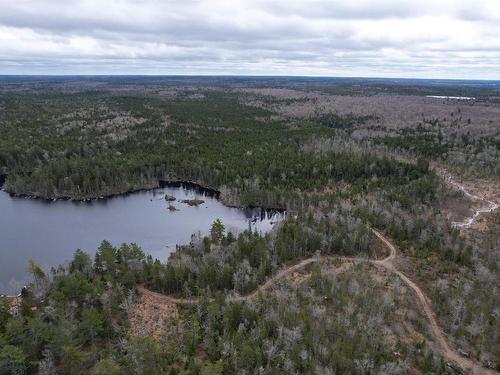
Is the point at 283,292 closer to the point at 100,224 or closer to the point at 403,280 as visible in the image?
the point at 403,280

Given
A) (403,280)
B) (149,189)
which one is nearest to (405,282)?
(403,280)

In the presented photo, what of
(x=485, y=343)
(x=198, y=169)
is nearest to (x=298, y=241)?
(x=485, y=343)

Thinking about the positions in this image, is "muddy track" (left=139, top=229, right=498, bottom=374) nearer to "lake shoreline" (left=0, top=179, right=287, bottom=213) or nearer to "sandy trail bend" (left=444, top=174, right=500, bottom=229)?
"sandy trail bend" (left=444, top=174, right=500, bottom=229)

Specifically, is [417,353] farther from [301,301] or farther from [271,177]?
[271,177]

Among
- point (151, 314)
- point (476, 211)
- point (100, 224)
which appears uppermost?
point (476, 211)

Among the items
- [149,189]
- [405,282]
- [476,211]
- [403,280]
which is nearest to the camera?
[405,282]

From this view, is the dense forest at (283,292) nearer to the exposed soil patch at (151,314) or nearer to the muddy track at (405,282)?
the exposed soil patch at (151,314)
